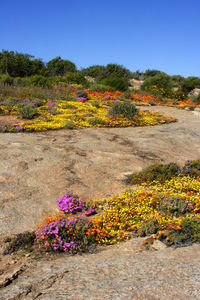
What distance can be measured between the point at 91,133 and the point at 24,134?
260 centimetres

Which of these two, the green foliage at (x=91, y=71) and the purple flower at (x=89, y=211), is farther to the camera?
the green foliage at (x=91, y=71)

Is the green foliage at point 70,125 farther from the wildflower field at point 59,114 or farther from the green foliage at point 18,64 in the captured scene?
the green foliage at point 18,64

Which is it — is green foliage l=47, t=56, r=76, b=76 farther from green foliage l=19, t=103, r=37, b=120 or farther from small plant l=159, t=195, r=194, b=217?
small plant l=159, t=195, r=194, b=217

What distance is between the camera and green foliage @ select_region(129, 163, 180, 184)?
6743 millimetres

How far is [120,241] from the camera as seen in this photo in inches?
178

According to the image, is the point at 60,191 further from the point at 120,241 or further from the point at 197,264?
the point at 197,264

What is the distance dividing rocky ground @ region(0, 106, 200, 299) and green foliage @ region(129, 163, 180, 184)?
347 millimetres

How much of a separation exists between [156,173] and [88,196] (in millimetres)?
2029

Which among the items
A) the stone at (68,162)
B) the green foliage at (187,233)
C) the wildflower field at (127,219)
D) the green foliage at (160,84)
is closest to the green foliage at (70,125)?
the stone at (68,162)

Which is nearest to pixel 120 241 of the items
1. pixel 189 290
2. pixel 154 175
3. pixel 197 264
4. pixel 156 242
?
pixel 156 242

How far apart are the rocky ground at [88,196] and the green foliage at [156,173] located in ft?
1.14

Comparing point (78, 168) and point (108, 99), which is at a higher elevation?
point (108, 99)

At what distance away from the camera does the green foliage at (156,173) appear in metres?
6.74

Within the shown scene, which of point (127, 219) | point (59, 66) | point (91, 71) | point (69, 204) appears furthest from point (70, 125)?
point (59, 66)
